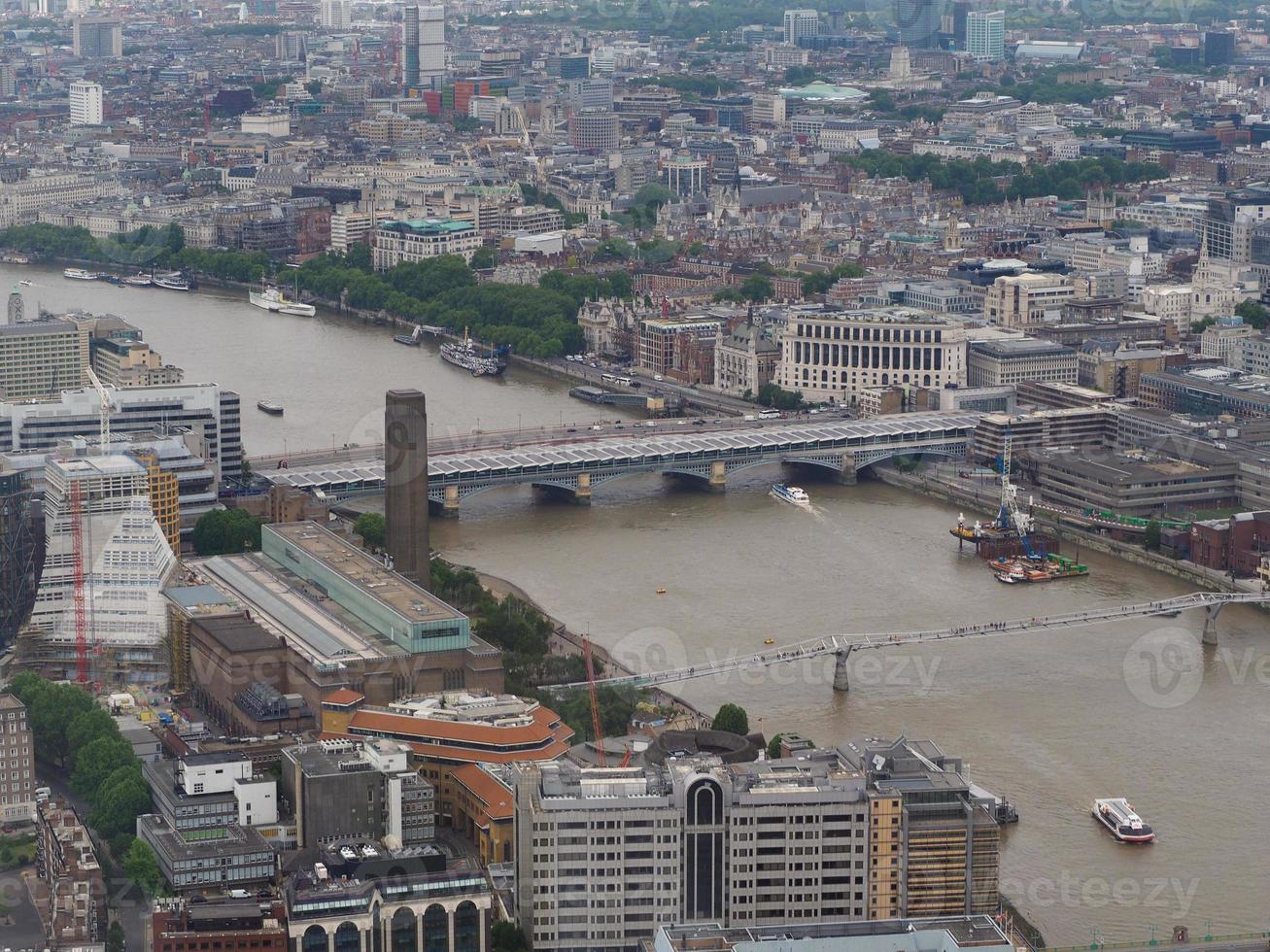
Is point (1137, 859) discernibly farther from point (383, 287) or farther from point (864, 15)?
point (864, 15)

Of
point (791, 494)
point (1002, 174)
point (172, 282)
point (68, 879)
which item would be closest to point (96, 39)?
point (1002, 174)

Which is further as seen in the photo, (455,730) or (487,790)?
(455,730)

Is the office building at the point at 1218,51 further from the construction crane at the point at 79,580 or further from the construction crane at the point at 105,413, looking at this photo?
the construction crane at the point at 79,580

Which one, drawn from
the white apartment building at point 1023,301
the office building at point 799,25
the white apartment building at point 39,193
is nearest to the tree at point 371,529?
the white apartment building at point 1023,301

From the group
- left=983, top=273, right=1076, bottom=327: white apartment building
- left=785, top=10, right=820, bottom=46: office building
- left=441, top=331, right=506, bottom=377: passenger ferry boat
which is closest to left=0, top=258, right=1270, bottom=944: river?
left=441, top=331, right=506, bottom=377: passenger ferry boat

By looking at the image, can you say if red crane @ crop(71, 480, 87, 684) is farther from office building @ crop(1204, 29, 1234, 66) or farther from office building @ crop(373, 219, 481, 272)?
office building @ crop(1204, 29, 1234, 66)

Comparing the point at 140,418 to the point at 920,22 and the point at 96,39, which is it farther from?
the point at 920,22

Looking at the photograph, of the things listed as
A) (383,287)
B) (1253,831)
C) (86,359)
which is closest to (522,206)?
(383,287)
